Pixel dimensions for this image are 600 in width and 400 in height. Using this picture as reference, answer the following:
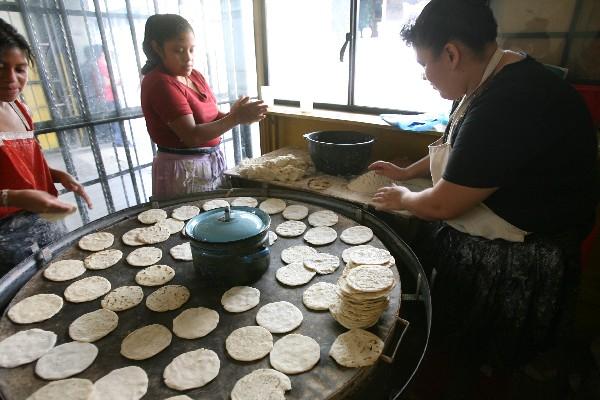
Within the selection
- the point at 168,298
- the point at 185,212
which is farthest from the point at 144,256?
the point at 185,212

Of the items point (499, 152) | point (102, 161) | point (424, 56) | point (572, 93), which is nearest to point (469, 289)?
point (499, 152)

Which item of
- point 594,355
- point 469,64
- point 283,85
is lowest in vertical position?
point 594,355

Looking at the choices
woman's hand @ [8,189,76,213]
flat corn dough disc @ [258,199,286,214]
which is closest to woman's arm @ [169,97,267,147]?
flat corn dough disc @ [258,199,286,214]

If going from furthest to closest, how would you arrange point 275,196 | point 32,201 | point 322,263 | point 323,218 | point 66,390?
point 275,196 → point 323,218 → point 322,263 → point 32,201 → point 66,390

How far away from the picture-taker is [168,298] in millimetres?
1556

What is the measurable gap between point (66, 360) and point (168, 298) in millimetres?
424

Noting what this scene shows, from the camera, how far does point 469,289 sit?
5.80 ft

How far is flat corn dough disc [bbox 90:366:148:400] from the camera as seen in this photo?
114cm

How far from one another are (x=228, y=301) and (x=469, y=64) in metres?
1.52

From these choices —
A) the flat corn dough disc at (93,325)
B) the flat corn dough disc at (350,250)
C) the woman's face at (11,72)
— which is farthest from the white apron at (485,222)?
the woman's face at (11,72)

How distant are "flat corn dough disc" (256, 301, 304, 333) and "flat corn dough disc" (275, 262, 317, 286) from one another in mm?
137

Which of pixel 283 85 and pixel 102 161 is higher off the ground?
pixel 283 85

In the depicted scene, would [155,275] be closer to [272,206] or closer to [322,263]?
[322,263]

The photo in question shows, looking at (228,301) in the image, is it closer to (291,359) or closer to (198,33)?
(291,359)
